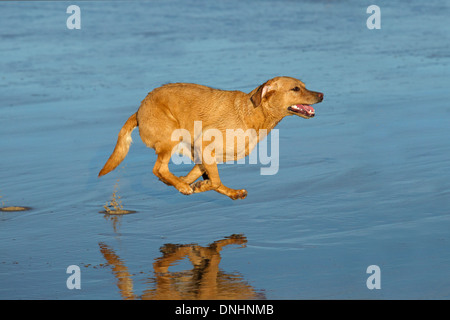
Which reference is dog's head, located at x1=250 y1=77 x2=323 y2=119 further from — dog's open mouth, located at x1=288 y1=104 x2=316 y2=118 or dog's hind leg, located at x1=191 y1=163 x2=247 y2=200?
dog's hind leg, located at x1=191 y1=163 x2=247 y2=200

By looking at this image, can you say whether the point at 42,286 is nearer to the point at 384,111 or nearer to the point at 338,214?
the point at 338,214

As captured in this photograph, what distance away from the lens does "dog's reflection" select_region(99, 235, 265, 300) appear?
6.59m

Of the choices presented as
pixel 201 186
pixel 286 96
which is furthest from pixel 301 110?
pixel 201 186

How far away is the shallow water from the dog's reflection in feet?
0.07

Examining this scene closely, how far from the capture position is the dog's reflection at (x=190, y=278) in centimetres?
659

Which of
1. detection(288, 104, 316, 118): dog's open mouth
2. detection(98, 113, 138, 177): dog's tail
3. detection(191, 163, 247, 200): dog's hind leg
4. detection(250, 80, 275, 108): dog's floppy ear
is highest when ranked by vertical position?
detection(250, 80, 275, 108): dog's floppy ear

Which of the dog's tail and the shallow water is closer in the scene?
the shallow water

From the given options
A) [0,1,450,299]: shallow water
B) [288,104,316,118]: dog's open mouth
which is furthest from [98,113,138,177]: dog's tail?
[288,104,316,118]: dog's open mouth

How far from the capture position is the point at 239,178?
10062 millimetres

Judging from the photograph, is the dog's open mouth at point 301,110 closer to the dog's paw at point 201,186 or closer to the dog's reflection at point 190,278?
the dog's paw at point 201,186

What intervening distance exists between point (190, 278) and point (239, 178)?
3.20 meters

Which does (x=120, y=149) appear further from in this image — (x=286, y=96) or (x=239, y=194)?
(x=286, y=96)

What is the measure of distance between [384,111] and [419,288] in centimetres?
670

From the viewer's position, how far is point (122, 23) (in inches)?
880
